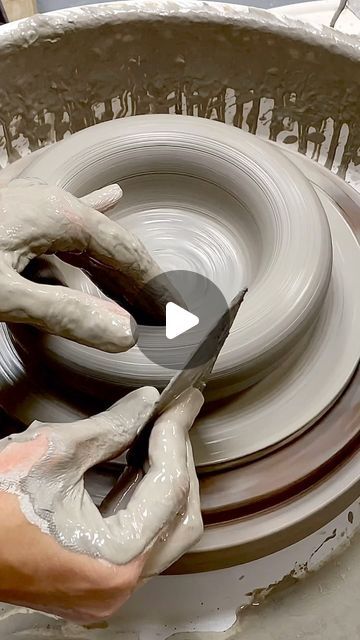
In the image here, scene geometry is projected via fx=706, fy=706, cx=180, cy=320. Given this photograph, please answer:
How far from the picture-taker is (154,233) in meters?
1.25

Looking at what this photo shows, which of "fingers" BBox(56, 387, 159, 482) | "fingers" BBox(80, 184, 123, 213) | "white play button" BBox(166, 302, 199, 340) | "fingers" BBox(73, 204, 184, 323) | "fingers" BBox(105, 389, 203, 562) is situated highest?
"fingers" BBox(80, 184, 123, 213)

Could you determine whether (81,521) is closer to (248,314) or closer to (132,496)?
(132,496)

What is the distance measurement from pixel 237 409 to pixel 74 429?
1.02 ft

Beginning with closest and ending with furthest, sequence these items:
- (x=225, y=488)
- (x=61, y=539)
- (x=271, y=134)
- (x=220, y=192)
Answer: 1. (x=61, y=539)
2. (x=225, y=488)
3. (x=220, y=192)
4. (x=271, y=134)

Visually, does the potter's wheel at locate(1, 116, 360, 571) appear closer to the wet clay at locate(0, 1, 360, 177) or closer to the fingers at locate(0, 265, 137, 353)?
the fingers at locate(0, 265, 137, 353)

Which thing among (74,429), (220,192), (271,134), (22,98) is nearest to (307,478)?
(74,429)

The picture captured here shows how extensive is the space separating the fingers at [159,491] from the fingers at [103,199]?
293 mm

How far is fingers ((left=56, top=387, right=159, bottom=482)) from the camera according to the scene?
822 millimetres

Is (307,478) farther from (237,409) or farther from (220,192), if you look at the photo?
(220,192)

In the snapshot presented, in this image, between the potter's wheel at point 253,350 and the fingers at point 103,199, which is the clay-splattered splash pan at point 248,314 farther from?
the fingers at point 103,199

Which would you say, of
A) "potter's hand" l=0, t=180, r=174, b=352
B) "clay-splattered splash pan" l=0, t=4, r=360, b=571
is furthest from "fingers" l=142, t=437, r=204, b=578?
"potter's hand" l=0, t=180, r=174, b=352
